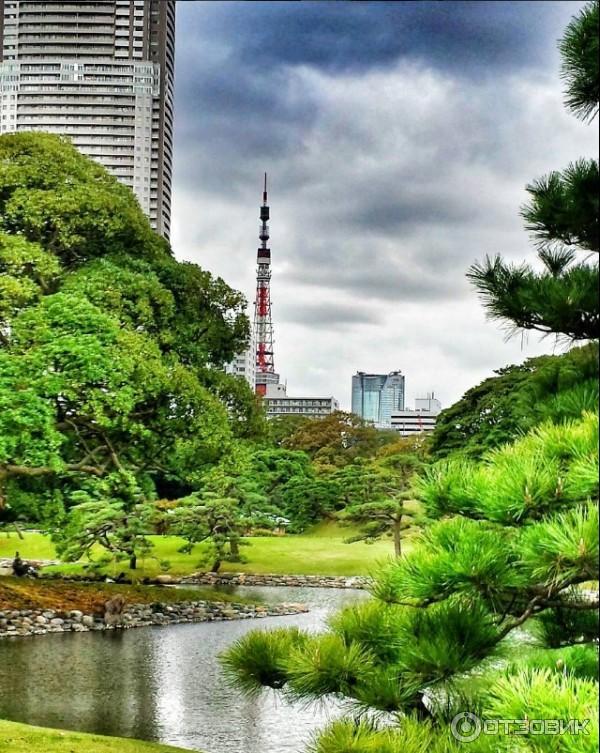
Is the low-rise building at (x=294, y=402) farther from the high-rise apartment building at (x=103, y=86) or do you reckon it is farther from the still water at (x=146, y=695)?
the still water at (x=146, y=695)

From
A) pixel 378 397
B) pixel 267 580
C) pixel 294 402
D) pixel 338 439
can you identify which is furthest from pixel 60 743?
pixel 378 397

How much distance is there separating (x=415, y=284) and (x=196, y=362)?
134 inches

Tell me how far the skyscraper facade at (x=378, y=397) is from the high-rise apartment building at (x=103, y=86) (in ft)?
65.2

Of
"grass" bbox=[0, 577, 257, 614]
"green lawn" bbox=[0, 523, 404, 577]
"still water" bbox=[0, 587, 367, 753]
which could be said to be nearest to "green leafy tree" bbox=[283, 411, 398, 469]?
"green lawn" bbox=[0, 523, 404, 577]

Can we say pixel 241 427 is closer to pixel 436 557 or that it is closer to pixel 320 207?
pixel 320 207

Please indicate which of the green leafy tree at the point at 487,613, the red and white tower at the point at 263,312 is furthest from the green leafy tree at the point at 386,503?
the red and white tower at the point at 263,312

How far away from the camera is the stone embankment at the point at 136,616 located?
323 inches

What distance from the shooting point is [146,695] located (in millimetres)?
5867

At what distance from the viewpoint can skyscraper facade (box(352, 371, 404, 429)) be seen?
38.0 metres

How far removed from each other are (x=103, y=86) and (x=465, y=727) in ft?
61.8

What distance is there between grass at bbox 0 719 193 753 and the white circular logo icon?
6.80 ft

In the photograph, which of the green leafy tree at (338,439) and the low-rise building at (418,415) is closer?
the green leafy tree at (338,439)

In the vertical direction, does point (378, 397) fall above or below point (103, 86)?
below

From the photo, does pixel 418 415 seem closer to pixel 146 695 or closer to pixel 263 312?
pixel 263 312
